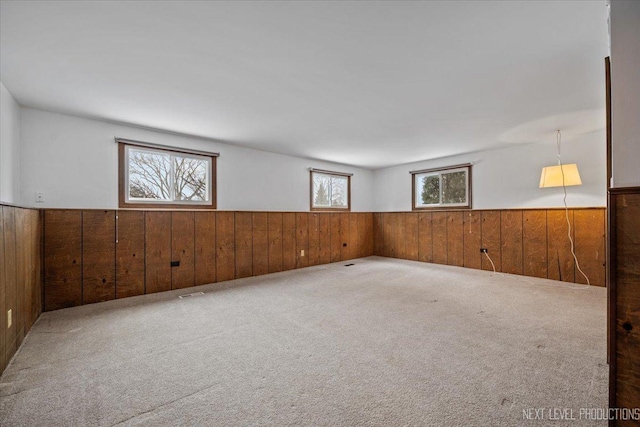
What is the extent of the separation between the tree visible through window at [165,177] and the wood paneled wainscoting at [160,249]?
0.80ft

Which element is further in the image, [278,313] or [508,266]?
[508,266]

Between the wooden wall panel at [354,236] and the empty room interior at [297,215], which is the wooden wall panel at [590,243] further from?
the wooden wall panel at [354,236]

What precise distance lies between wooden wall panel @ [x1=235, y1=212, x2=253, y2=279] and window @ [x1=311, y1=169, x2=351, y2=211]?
157 centimetres

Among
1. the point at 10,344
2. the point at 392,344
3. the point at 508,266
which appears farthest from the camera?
the point at 508,266

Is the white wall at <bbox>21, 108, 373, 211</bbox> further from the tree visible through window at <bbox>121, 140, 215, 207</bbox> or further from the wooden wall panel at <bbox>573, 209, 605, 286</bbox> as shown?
the wooden wall panel at <bbox>573, 209, 605, 286</bbox>

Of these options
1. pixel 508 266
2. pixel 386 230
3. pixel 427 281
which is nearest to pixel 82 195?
pixel 427 281

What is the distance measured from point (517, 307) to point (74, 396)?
3798 millimetres

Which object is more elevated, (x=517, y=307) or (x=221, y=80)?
(x=221, y=80)

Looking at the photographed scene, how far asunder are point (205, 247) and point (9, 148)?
2266 millimetres

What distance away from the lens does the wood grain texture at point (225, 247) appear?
4.19m

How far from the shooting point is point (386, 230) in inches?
258

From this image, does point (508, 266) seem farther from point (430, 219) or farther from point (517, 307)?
point (517, 307)

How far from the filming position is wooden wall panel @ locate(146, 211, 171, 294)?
140 inches

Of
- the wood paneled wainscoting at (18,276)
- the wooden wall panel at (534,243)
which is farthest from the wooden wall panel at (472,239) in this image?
the wood paneled wainscoting at (18,276)
